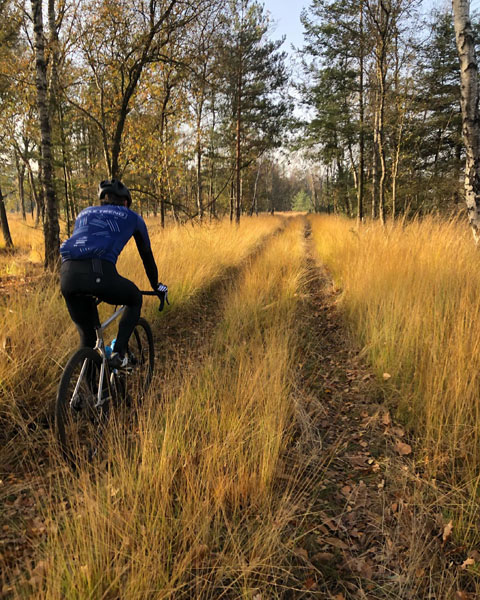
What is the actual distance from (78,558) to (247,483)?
92 centimetres

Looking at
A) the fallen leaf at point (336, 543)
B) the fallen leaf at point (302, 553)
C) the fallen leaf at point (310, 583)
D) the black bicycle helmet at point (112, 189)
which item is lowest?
the fallen leaf at point (336, 543)

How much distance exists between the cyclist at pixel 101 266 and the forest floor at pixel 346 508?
0.91 metres

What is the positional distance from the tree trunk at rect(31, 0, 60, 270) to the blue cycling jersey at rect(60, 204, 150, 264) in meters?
3.44

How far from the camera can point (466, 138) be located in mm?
4762

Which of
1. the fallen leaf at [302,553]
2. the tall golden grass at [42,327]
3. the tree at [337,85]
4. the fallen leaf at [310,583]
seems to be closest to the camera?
the fallen leaf at [310,583]

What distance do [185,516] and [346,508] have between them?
1043mm

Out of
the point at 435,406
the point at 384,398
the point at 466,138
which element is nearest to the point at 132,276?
the point at 384,398

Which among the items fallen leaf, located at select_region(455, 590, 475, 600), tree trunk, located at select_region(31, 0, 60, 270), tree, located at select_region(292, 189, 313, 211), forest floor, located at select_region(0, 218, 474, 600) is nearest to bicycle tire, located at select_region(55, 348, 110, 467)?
forest floor, located at select_region(0, 218, 474, 600)

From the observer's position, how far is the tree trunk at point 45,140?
5.32 meters

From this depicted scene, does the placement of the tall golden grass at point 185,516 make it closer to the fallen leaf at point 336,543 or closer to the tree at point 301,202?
the fallen leaf at point 336,543

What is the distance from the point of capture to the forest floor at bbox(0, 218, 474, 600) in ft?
5.16

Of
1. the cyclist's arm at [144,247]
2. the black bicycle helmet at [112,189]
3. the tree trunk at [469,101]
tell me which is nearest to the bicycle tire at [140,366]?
the cyclist's arm at [144,247]

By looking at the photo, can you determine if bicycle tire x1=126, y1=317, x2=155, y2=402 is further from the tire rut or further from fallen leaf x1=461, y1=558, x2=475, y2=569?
fallen leaf x1=461, y1=558, x2=475, y2=569

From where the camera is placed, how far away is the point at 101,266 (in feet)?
7.91
